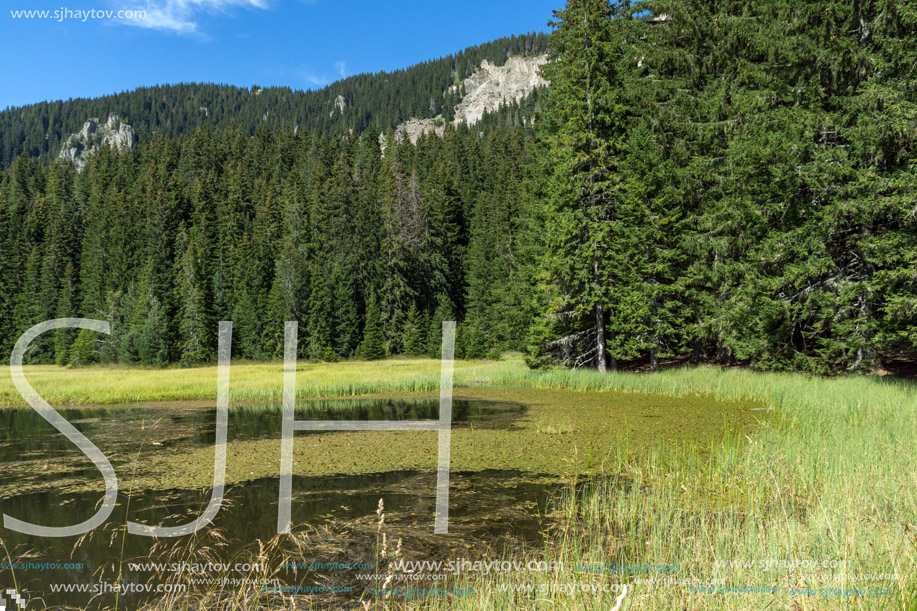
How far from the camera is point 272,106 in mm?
173125

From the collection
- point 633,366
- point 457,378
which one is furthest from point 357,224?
point 633,366

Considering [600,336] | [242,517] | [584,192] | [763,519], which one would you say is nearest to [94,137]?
[584,192]

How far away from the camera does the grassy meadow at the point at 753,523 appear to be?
3.46 meters

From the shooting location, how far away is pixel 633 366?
2517cm

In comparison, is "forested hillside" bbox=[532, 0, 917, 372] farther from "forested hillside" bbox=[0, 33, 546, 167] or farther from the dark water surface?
"forested hillside" bbox=[0, 33, 546, 167]

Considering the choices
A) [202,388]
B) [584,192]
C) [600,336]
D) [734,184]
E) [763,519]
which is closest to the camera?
[763,519]

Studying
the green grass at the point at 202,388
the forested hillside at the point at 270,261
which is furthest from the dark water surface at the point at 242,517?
the forested hillside at the point at 270,261

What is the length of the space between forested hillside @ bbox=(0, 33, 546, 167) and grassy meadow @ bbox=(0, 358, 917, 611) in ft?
483

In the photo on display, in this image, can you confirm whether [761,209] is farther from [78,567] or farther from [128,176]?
[128,176]

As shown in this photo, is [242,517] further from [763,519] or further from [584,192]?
[584,192]

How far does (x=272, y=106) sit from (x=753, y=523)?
190175 millimetres

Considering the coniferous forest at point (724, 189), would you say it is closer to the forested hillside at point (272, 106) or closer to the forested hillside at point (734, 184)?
the forested hillside at point (734, 184)

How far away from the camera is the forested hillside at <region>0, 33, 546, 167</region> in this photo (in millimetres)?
157875

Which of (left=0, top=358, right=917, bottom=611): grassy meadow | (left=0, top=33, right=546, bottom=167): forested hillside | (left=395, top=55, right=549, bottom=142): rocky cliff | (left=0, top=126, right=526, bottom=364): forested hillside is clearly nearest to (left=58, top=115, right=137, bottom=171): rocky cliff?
(left=0, top=33, right=546, bottom=167): forested hillside
